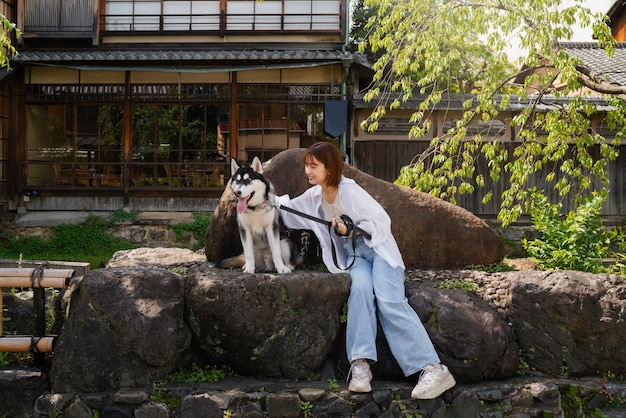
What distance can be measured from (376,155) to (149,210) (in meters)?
5.60

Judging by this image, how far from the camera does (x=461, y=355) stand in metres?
5.39

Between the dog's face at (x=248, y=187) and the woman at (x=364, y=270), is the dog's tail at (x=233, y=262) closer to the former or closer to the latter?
the woman at (x=364, y=270)

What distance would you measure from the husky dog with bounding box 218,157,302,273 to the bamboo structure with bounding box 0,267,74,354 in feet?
5.71

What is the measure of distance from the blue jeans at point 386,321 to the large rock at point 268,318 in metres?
0.23

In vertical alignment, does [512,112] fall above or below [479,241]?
above

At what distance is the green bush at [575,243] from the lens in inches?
270

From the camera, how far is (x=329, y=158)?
547 centimetres

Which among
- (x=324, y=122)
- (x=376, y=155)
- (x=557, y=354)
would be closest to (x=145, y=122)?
(x=324, y=122)

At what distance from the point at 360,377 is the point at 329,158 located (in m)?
1.88

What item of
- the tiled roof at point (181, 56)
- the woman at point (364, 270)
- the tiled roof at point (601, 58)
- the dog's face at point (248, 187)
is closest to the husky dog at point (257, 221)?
the dog's face at point (248, 187)

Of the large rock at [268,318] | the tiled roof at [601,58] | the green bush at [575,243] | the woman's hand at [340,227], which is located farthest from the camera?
the tiled roof at [601,58]

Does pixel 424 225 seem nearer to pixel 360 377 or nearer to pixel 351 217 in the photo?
pixel 351 217

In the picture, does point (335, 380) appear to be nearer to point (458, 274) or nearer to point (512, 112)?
point (458, 274)

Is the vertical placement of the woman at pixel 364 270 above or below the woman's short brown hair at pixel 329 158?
below
